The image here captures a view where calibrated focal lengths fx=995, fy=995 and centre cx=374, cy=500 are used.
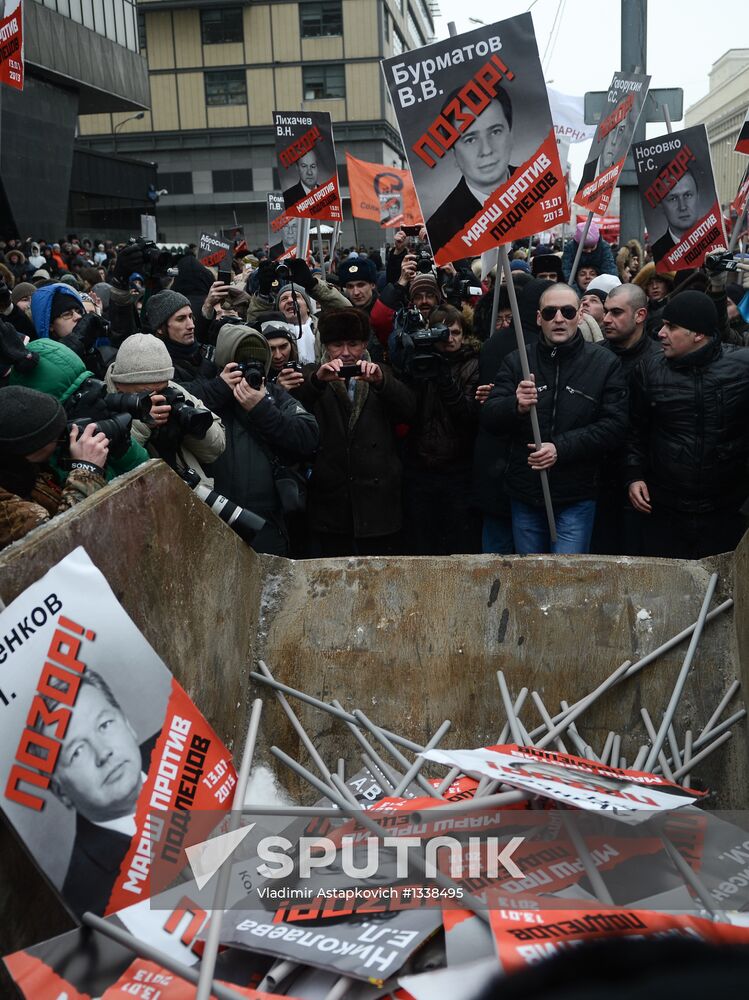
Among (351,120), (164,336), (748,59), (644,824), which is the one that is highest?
(748,59)

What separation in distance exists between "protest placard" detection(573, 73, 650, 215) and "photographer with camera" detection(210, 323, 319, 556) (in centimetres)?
413

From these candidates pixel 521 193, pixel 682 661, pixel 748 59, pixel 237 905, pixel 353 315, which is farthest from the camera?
pixel 748 59

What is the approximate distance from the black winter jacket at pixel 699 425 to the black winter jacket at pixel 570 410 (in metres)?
0.19

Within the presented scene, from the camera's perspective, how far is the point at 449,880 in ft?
7.83

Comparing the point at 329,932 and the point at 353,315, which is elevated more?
the point at 353,315

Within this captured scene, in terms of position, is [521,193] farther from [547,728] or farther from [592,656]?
[547,728]

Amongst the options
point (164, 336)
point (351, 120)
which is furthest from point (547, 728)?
point (351, 120)

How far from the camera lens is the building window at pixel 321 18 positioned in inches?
2105

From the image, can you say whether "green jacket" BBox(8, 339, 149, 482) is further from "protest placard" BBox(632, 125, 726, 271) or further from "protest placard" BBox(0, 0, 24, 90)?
"protest placard" BBox(632, 125, 726, 271)

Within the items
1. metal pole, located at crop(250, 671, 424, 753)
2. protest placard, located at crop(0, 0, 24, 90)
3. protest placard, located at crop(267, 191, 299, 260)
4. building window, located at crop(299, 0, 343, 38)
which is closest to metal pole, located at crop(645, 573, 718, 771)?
metal pole, located at crop(250, 671, 424, 753)

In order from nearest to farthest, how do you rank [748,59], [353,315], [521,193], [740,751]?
[740,751]
[521,193]
[353,315]
[748,59]

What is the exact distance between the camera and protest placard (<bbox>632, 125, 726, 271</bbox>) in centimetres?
707

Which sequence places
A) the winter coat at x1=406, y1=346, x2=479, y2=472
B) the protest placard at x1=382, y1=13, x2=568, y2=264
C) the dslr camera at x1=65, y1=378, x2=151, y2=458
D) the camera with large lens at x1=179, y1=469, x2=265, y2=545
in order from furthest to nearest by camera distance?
1. the winter coat at x1=406, y1=346, x2=479, y2=472
2. the protest placard at x1=382, y1=13, x2=568, y2=264
3. the dslr camera at x1=65, y1=378, x2=151, y2=458
4. the camera with large lens at x1=179, y1=469, x2=265, y2=545

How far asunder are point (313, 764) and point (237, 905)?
104 centimetres
